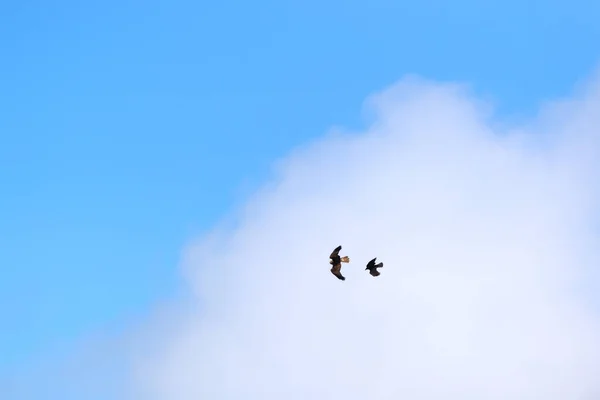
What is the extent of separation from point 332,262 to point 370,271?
5575mm

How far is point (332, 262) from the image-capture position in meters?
79.9

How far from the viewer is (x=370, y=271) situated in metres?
83.4
